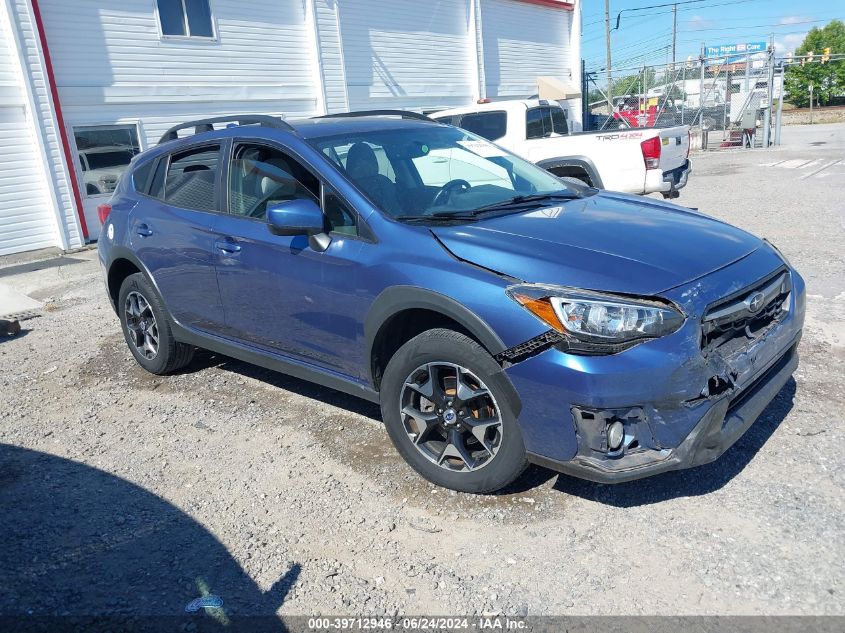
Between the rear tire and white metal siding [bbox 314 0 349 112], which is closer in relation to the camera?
the rear tire

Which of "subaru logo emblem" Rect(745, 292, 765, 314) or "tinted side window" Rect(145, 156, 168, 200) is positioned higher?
"tinted side window" Rect(145, 156, 168, 200)

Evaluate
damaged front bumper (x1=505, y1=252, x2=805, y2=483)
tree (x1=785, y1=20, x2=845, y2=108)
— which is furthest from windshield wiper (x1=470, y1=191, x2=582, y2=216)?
tree (x1=785, y1=20, x2=845, y2=108)

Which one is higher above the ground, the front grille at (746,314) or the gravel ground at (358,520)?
the front grille at (746,314)

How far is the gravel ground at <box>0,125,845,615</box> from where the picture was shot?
279 cm

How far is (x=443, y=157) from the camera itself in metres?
4.45

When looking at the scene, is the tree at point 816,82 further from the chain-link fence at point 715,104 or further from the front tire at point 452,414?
the front tire at point 452,414

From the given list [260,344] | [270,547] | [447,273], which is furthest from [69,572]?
[447,273]

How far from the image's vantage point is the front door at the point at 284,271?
3.70 metres

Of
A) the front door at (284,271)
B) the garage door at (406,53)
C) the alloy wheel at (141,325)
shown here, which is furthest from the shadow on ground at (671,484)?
the garage door at (406,53)

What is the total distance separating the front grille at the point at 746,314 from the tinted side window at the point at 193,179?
9.91ft

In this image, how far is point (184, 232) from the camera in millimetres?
4641

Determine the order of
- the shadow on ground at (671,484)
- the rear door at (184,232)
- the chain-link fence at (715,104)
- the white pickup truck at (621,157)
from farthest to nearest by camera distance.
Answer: the chain-link fence at (715,104) < the white pickup truck at (621,157) < the rear door at (184,232) < the shadow on ground at (671,484)

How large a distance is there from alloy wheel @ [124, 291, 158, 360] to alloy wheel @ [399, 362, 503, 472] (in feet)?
8.61

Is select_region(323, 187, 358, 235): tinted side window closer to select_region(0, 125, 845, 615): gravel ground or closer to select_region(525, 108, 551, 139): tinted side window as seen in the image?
select_region(0, 125, 845, 615): gravel ground
